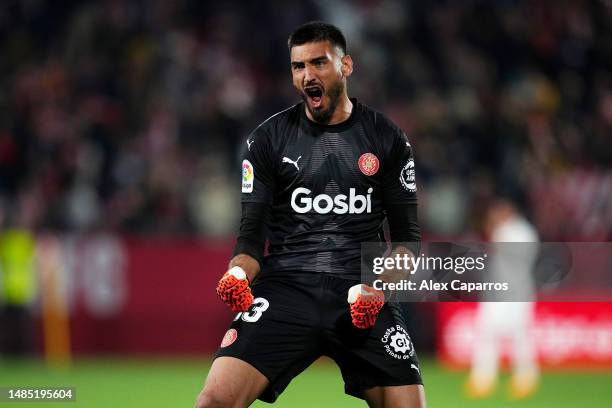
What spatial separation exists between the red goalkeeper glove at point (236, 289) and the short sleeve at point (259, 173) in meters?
0.43

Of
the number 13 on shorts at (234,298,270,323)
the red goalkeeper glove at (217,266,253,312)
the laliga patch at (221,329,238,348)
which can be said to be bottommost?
the laliga patch at (221,329,238,348)

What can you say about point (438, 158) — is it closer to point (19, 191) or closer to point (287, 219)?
point (19, 191)

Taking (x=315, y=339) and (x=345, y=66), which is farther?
(x=345, y=66)

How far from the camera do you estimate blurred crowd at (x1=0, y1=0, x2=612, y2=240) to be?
15398mm

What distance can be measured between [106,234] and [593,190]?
6322 millimetres

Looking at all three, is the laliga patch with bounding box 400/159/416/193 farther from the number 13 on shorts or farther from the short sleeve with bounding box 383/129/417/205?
the number 13 on shorts

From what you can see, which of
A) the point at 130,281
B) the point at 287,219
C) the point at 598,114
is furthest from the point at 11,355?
the point at 287,219

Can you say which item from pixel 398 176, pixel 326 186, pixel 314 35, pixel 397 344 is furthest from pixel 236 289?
pixel 314 35

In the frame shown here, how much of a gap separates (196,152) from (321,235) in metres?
10.1

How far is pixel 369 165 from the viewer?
6.00 meters

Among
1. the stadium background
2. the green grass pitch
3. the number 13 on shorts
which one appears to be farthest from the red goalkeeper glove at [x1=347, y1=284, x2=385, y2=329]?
the stadium background

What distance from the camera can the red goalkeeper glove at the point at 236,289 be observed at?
570 cm

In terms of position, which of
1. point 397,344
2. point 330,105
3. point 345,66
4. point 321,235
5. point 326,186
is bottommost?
point 397,344

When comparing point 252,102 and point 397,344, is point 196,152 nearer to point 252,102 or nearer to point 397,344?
point 252,102
